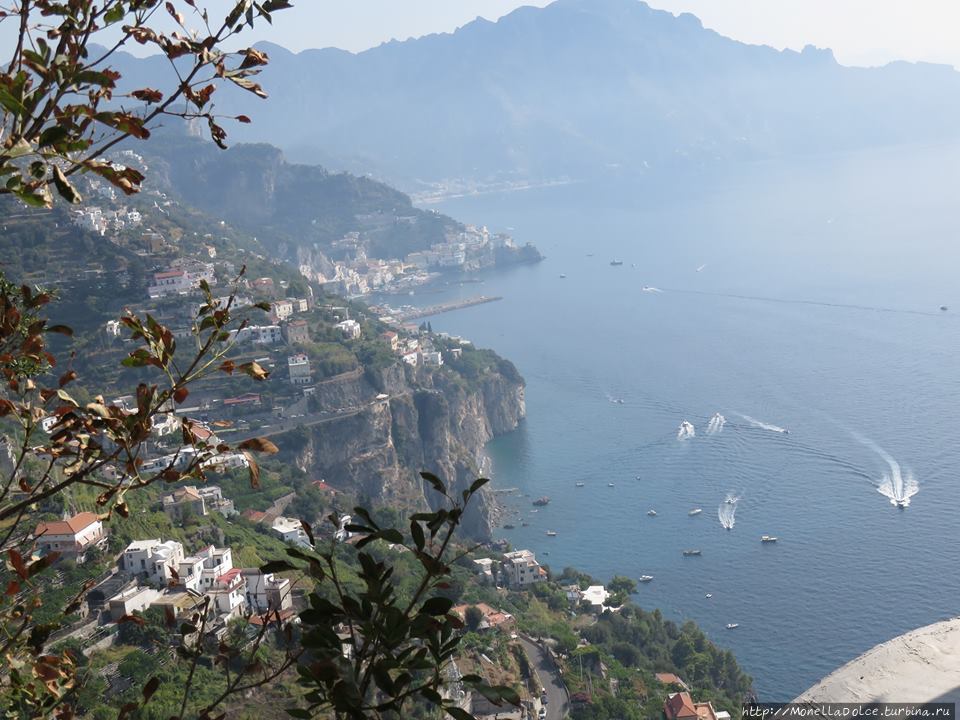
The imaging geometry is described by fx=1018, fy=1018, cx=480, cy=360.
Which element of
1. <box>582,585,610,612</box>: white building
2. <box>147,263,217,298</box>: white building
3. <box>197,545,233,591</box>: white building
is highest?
<box>147,263,217,298</box>: white building

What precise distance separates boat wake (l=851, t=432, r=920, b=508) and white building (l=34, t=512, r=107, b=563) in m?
9.25

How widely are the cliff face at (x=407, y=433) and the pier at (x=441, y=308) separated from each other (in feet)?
26.9

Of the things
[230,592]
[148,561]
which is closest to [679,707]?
[230,592]

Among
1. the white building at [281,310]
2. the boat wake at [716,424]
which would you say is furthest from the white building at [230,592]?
the boat wake at [716,424]

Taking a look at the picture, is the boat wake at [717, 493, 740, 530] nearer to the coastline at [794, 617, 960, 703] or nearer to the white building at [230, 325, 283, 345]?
the white building at [230, 325, 283, 345]

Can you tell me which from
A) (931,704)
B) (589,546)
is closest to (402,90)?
(589,546)

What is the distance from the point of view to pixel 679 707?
25.2 ft

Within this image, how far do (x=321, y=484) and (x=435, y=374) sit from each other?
473 cm

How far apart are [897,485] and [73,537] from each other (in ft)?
32.5

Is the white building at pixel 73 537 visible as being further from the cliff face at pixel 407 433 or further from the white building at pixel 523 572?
the cliff face at pixel 407 433

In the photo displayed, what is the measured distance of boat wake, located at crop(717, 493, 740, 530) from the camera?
41.6ft

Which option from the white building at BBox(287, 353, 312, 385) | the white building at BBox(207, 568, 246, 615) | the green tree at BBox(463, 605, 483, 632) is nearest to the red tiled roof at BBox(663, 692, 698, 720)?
the green tree at BBox(463, 605, 483, 632)

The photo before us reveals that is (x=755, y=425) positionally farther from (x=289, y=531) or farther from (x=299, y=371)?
(x=289, y=531)

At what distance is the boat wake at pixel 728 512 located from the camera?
41.6 ft
